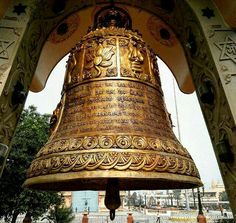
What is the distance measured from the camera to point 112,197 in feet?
6.35

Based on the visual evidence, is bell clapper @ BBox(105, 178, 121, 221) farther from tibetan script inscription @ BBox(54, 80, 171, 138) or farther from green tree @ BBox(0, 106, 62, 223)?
green tree @ BBox(0, 106, 62, 223)

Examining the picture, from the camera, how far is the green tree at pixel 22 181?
8.88 metres

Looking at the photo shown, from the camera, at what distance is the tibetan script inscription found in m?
1.73

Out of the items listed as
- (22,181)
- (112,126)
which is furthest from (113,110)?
(22,181)

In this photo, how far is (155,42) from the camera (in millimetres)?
3355

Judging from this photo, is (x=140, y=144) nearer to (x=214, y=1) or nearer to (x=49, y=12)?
(x=214, y=1)

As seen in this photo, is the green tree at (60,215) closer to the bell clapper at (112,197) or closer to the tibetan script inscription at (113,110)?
the bell clapper at (112,197)

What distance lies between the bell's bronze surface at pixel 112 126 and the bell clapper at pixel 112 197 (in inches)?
5.2

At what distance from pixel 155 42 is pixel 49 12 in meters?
1.34

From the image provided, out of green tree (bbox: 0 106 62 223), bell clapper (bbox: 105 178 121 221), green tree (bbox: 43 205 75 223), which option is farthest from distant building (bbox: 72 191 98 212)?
bell clapper (bbox: 105 178 121 221)

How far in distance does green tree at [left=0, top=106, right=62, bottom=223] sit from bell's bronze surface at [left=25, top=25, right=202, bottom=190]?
737 centimetres

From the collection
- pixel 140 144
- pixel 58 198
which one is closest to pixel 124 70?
pixel 140 144

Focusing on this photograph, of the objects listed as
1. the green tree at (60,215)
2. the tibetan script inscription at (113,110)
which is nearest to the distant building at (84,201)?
the green tree at (60,215)

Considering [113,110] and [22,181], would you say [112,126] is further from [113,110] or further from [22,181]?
[22,181]
